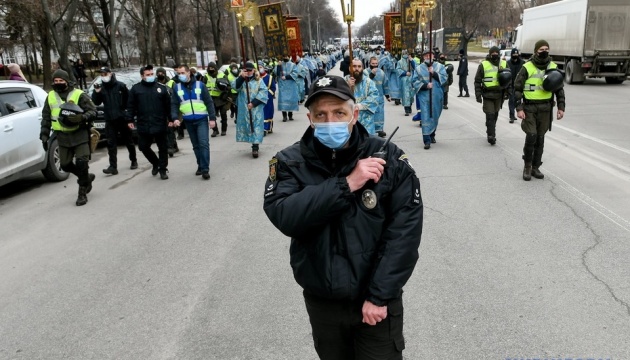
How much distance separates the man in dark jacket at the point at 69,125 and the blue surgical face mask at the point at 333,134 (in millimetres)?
5791

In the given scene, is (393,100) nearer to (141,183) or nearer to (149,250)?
(141,183)

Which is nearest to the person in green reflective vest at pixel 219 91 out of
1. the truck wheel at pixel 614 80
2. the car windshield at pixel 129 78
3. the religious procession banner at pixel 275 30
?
the car windshield at pixel 129 78

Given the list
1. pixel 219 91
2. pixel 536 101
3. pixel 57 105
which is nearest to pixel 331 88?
pixel 536 101

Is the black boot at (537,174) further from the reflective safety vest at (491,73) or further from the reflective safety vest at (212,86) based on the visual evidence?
the reflective safety vest at (212,86)

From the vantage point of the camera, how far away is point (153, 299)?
4297 millimetres

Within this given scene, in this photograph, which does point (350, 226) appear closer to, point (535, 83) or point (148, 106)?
point (535, 83)

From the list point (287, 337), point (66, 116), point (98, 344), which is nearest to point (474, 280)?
point (287, 337)

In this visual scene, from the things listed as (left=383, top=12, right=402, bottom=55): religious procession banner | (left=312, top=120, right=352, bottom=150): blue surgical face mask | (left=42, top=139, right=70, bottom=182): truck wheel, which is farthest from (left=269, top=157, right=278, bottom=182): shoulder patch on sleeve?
(left=383, top=12, right=402, bottom=55): religious procession banner

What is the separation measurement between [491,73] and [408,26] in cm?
616

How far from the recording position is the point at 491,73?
10.4m

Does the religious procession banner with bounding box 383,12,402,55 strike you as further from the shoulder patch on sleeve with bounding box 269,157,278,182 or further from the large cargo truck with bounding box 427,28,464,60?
the large cargo truck with bounding box 427,28,464,60

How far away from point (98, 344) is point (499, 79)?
871cm

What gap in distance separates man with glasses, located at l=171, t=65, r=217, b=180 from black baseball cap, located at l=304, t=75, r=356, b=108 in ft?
21.0

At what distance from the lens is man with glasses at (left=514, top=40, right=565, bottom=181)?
727 centimetres
